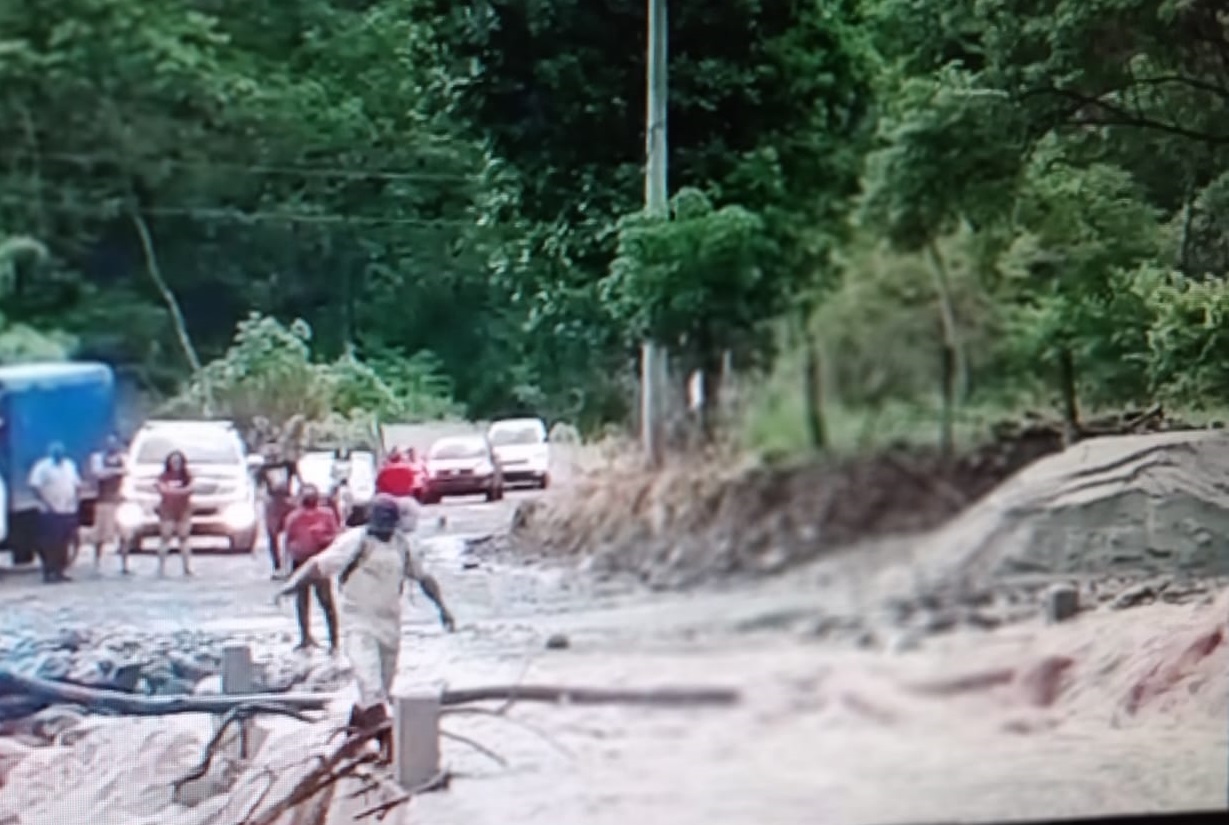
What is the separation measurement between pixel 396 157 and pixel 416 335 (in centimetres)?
23

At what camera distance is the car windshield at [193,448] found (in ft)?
6.54

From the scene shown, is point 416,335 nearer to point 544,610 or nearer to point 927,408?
point 544,610

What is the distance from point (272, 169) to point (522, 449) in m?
0.47

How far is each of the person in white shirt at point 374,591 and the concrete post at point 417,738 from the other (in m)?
0.03

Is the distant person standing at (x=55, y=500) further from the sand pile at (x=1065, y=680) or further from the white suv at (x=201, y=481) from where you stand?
the sand pile at (x=1065, y=680)

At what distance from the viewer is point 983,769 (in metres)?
2.17

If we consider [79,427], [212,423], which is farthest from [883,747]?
[79,427]

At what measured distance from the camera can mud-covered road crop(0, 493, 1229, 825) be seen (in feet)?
6.75

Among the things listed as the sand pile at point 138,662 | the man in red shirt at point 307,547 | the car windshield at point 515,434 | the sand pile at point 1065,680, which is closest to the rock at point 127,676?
the sand pile at point 138,662

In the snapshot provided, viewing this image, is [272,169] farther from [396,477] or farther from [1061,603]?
[1061,603]

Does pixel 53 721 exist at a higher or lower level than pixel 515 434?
lower

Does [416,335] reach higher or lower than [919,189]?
lower

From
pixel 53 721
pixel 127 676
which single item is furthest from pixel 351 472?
pixel 53 721

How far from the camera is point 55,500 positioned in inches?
78.2
